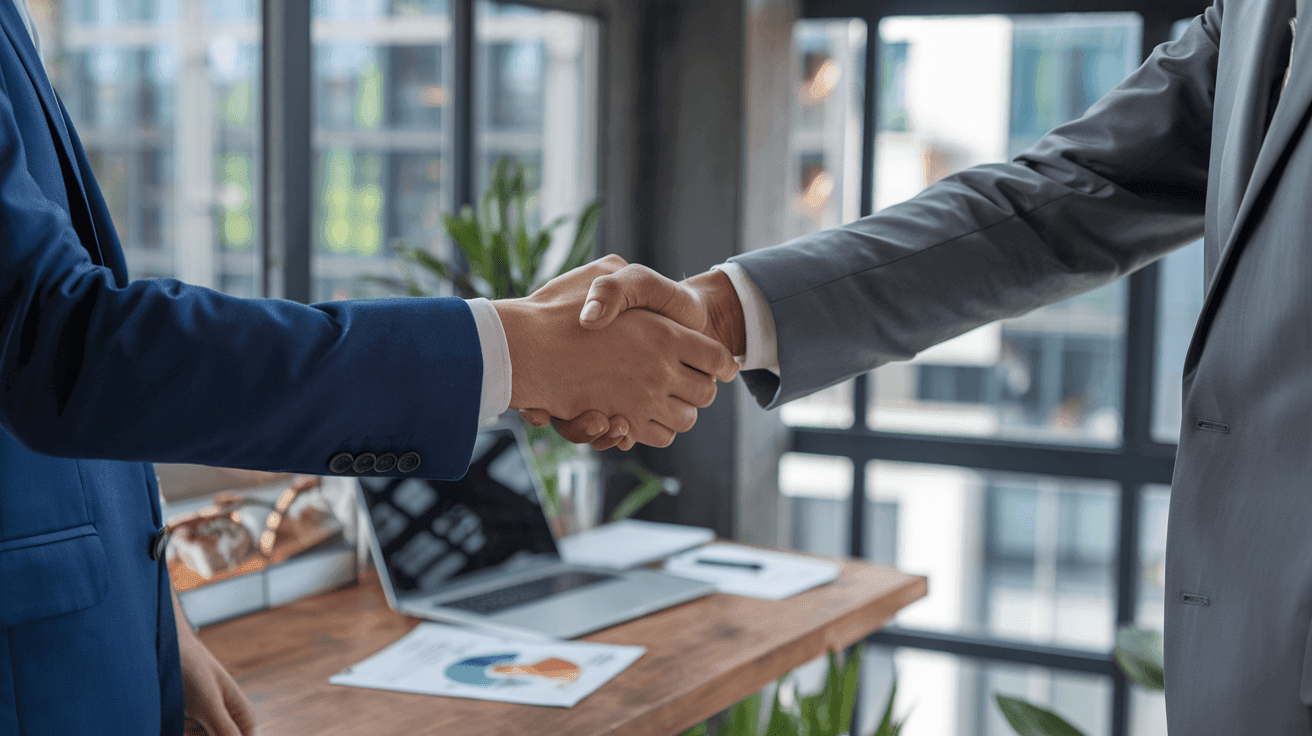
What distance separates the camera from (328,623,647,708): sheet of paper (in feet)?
4.73

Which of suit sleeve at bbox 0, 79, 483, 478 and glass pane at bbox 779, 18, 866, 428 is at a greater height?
glass pane at bbox 779, 18, 866, 428

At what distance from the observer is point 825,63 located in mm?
3109

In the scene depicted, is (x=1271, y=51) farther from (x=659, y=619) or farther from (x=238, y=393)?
(x=659, y=619)

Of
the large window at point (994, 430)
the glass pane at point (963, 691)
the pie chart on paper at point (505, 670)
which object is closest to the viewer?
the pie chart on paper at point (505, 670)

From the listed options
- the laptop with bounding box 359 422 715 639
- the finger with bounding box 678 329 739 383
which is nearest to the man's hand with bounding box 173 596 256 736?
the laptop with bounding box 359 422 715 639

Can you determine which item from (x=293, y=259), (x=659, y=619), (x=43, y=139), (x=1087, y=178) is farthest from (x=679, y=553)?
(x=43, y=139)

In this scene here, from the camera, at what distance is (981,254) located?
4.65 feet

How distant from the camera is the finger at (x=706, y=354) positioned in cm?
141

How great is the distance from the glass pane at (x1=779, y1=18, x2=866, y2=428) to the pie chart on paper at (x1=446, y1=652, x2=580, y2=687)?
170 centimetres

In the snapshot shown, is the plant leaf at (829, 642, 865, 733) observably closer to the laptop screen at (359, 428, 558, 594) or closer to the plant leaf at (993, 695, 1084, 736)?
the plant leaf at (993, 695, 1084, 736)

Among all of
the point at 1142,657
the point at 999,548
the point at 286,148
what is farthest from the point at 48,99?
the point at 999,548

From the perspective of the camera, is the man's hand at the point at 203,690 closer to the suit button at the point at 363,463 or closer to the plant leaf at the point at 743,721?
the suit button at the point at 363,463

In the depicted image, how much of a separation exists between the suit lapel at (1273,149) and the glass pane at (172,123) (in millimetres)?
1849

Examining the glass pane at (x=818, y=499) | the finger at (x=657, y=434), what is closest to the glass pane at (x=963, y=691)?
the glass pane at (x=818, y=499)
